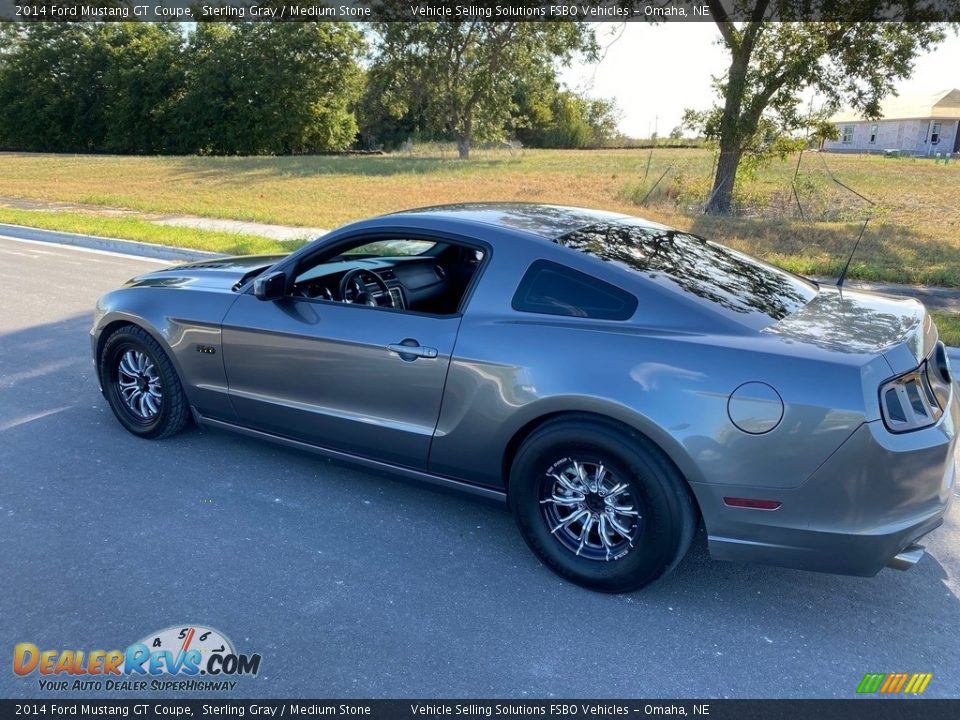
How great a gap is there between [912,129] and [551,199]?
50141 millimetres

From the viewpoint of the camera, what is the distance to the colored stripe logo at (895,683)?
2.63m

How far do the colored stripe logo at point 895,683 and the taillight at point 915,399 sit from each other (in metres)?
0.88

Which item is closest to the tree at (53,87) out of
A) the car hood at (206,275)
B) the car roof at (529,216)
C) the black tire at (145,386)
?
the car hood at (206,275)

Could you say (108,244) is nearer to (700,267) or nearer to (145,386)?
(145,386)

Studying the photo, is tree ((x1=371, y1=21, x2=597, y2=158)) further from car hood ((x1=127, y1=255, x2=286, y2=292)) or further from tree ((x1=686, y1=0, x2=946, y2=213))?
car hood ((x1=127, y1=255, x2=286, y2=292))

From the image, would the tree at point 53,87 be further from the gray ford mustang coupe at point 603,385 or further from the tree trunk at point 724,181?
the gray ford mustang coupe at point 603,385

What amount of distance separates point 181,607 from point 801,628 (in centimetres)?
246

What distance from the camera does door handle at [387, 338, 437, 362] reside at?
11.1 ft

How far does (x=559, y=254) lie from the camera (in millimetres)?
3293

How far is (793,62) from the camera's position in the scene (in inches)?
610

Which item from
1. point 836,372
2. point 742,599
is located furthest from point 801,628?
point 836,372

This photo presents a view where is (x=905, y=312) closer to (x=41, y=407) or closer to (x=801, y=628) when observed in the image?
(x=801, y=628)
